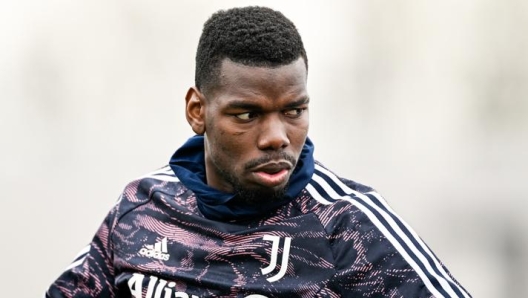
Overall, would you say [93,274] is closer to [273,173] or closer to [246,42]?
[273,173]

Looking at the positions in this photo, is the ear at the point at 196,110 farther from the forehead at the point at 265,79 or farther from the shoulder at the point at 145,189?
the shoulder at the point at 145,189

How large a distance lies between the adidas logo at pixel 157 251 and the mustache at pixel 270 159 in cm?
42

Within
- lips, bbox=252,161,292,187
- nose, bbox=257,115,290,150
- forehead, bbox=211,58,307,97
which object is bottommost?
lips, bbox=252,161,292,187

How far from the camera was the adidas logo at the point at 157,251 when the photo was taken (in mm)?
3062

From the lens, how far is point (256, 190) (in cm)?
284

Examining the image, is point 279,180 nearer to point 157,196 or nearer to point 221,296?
point 221,296

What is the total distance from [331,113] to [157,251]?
2.45 meters

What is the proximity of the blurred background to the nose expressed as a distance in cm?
259

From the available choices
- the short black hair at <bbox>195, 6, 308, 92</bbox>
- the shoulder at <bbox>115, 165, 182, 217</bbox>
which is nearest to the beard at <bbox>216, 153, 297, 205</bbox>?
the short black hair at <bbox>195, 6, 308, 92</bbox>

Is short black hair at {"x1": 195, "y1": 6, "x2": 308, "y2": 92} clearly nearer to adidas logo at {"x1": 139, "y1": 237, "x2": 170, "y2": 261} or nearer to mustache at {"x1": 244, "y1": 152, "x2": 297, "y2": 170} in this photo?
mustache at {"x1": 244, "y1": 152, "x2": 297, "y2": 170}

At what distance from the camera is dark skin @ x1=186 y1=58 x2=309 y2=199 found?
2754 millimetres

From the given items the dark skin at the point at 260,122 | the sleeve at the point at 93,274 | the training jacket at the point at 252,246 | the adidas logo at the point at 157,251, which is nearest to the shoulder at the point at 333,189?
the training jacket at the point at 252,246

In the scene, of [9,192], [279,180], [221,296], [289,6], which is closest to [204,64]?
[279,180]

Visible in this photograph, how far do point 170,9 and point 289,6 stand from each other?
0.64 m
